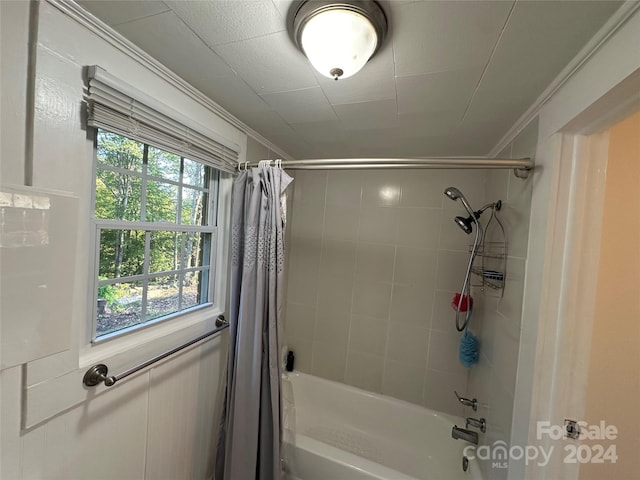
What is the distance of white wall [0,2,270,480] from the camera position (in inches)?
24.9

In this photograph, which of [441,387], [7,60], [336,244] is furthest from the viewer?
[336,244]

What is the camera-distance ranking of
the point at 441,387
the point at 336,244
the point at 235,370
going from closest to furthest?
the point at 235,370 < the point at 441,387 < the point at 336,244

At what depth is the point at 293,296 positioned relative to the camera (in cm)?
224

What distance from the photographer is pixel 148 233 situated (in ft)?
3.55

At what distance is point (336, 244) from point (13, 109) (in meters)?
1.79

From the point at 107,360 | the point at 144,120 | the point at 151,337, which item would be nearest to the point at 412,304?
the point at 151,337

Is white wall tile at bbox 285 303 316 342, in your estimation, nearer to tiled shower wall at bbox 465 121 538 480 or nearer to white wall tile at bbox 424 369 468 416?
white wall tile at bbox 424 369 468 416

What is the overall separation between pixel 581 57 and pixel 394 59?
57cm

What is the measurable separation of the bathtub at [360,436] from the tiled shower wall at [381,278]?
0.35 feet

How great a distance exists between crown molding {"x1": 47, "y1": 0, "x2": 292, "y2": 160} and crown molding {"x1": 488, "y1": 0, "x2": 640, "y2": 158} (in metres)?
1.41

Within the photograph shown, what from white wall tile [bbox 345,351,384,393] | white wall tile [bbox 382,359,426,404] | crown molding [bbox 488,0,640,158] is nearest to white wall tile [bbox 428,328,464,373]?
white wall tile [bbox 382,359,426,404]

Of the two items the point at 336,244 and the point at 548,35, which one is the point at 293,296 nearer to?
the point at 336,244

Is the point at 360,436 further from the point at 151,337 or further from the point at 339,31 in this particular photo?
the point at 339,31

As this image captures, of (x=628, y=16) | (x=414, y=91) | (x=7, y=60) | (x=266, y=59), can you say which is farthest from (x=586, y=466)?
(x=7, y=60)
